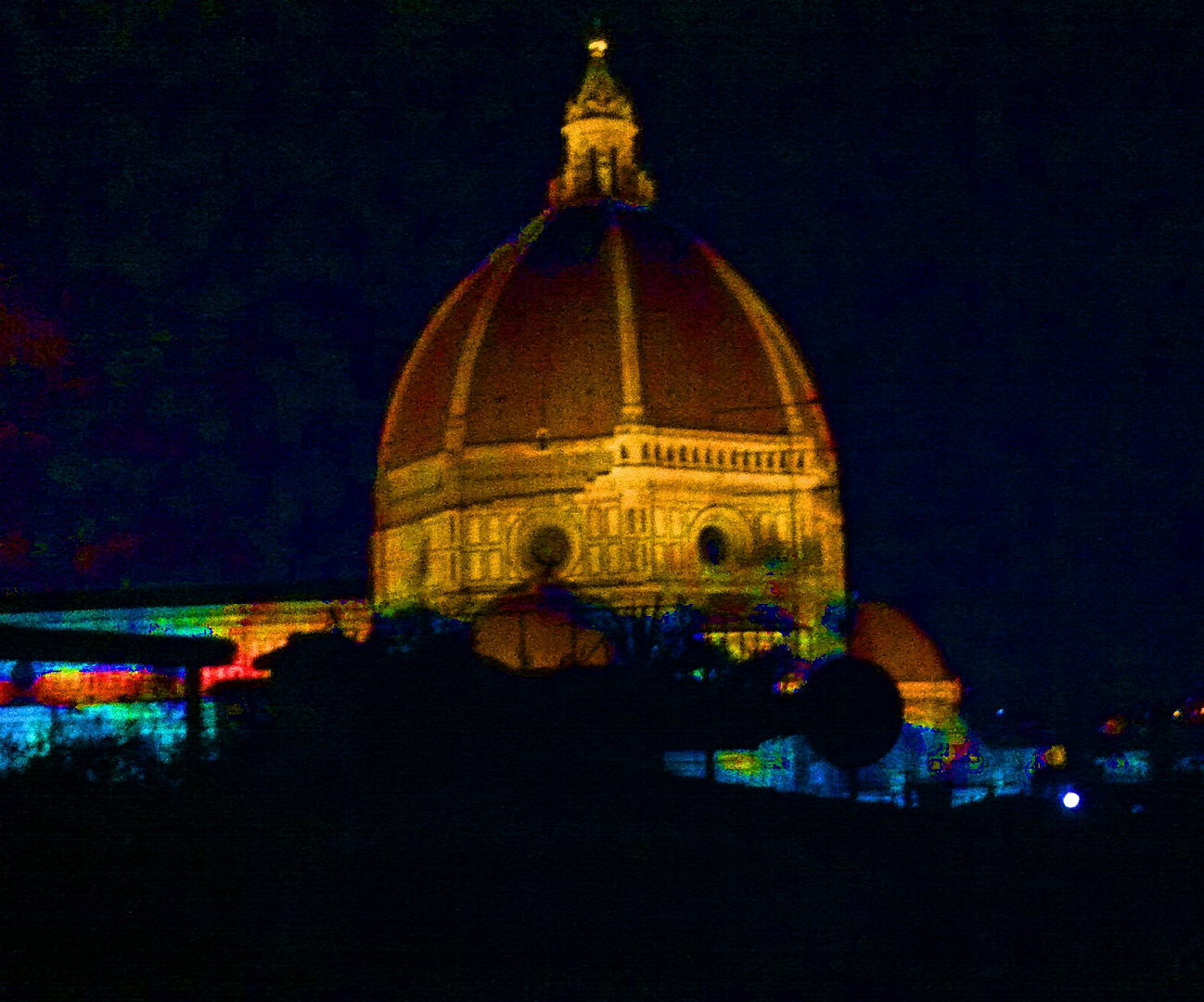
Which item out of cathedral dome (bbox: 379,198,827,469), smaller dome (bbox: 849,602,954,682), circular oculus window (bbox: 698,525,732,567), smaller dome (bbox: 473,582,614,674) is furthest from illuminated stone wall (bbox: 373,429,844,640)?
smaller dome (bbox: 473,582,614,674)

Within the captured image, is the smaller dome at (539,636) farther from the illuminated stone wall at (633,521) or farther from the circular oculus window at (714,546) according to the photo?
the circular oculus window at (714,546)

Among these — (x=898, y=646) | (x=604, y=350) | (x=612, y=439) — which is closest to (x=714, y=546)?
(x=612, y=439)

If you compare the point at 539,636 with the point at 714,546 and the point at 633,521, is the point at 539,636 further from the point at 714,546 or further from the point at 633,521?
the point at 714,546

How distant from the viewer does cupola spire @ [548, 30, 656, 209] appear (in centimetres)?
6362

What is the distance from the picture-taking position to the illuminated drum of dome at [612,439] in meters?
Result: 56.2

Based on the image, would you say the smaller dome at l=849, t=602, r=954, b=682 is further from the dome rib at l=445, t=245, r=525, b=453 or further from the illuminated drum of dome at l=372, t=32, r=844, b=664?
the dome rib at l=445, t=245, r=525, b=453

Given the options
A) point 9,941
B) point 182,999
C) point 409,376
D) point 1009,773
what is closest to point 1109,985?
point 182,999

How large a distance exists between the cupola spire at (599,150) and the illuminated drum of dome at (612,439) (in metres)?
2.44

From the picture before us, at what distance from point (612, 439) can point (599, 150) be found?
12.5 metres

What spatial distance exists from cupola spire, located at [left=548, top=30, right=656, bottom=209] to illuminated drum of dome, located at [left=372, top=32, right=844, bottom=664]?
2442 millimetres

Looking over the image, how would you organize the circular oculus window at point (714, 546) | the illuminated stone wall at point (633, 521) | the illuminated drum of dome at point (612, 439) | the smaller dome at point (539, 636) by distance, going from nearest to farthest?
1. the smaller dome at point (539, 636)
2. the illuminated stone wall at point (633, 521)
3. the illuminated drum of dome at point (612, 439)
4. the circular oculus window at point (714, 546)

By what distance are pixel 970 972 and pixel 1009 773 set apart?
121ft

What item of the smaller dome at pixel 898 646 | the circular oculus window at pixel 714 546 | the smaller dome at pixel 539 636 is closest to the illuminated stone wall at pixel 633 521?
the circular oculus window at pixel 714 546

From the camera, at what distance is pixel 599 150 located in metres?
64.1
